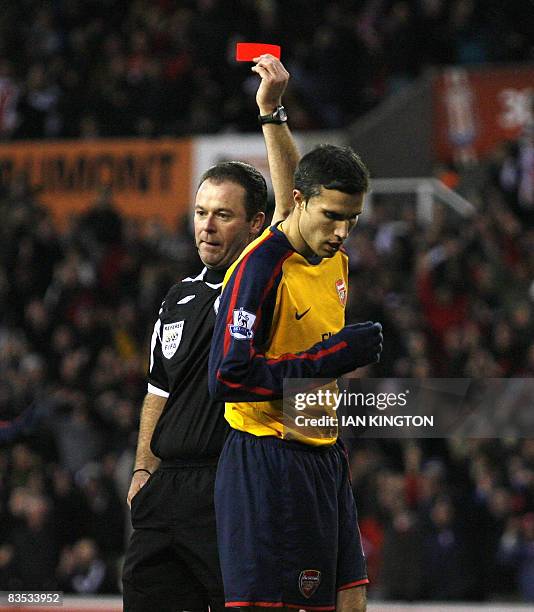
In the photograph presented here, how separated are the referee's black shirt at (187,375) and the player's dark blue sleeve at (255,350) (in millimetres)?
625

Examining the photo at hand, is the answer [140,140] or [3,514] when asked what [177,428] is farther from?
[140,140]

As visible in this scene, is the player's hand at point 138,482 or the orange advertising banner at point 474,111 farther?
the orange advertising banner at point 474,111

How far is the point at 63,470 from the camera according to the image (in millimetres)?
10547

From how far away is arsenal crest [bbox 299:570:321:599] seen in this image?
378 centimetres

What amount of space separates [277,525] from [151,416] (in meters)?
0.98

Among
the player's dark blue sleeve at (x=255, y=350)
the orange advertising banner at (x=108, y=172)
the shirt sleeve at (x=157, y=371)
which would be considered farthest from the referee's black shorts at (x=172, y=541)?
the orange advertising banner at (x=108, y=172)

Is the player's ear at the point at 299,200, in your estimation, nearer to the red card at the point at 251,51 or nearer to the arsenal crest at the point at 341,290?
the arsenal crest at the point at 341,290

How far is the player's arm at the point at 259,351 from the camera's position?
3678mm

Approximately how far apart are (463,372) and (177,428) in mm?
6390

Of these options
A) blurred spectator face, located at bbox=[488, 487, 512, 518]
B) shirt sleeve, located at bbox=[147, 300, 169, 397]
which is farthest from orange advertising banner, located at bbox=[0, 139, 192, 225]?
shirt sleeve, located at bbox=[147, 300, 169, 397]

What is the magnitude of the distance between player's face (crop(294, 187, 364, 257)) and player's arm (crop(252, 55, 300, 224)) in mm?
516

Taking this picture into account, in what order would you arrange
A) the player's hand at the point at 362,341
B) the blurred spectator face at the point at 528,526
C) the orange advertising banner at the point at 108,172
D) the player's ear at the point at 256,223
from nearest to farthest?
the player's hand at the point at 362,341 < the player's ear at the point at 256,223 < the blurred spectator face at the point at 528,526 < the orange advertising banner at the point at 108,172

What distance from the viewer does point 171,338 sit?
458cm

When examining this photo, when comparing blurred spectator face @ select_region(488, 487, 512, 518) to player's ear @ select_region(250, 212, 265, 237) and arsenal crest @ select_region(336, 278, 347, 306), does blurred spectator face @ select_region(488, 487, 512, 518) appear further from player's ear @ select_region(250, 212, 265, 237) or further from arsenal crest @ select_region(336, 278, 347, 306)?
arsenal crest @ select_region(336, 278, 347, 306)
